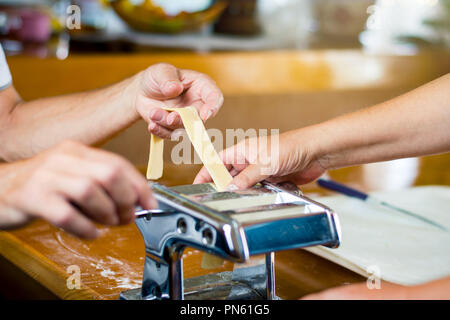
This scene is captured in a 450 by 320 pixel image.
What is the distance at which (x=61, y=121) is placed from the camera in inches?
50.3

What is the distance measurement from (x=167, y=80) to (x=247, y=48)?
136 centimetres

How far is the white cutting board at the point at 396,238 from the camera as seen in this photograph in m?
0.81

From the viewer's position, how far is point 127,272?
2.70ft

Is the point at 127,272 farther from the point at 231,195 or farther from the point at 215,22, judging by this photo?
the point at 215,22

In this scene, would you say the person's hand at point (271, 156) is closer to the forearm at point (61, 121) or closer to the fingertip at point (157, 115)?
the fingertip at point (157, 115)

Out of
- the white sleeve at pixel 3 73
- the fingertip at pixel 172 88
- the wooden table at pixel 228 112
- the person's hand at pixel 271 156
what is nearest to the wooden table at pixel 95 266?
the wooden table at pixel 228 112

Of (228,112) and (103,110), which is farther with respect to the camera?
(228,112)

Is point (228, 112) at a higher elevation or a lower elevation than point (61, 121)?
higher

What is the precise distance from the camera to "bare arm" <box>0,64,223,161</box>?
102 centimetres

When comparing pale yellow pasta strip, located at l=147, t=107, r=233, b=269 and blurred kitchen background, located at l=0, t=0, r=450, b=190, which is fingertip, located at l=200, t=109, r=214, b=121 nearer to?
pale yellow pasta strip, located at l=147, t=107, r=233, b=269

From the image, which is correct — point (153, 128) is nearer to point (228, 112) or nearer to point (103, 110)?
point (103, 110)

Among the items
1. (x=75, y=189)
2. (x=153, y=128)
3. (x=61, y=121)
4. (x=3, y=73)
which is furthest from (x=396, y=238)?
(x=3, y=73)

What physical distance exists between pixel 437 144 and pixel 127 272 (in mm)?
493

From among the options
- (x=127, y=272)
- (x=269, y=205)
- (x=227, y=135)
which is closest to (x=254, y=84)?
(x=227, y=135)
